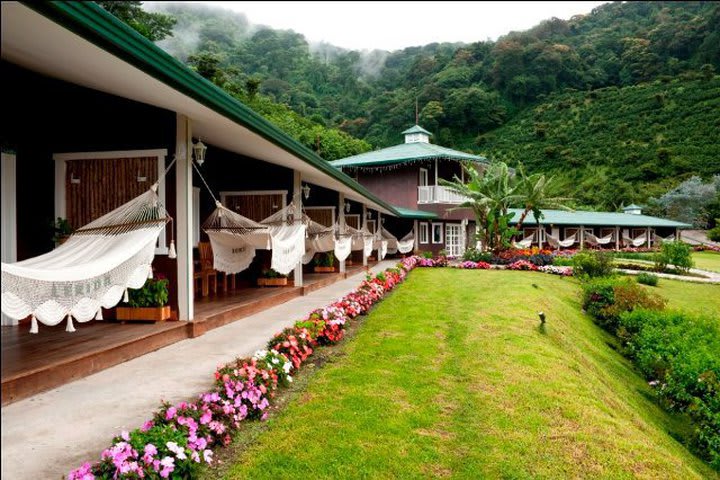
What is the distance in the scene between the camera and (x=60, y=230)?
4.97m

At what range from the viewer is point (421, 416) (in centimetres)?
363

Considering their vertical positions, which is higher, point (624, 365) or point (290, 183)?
point (290, 183)

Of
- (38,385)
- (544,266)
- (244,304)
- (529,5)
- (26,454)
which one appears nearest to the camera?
(26,454)

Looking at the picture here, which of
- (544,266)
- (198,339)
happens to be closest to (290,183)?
(198,339)

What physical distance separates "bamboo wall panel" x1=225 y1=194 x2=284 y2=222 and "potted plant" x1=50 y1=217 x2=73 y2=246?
390 cm

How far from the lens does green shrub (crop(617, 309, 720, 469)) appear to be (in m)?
5.27

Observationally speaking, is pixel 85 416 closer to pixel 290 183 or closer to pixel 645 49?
pixel 290 183

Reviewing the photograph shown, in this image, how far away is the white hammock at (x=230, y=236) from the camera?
6246 mm

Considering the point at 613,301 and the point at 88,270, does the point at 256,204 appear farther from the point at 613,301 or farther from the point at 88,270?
the point at 613,301

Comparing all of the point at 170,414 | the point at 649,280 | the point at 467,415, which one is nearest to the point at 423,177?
the point at 649,280

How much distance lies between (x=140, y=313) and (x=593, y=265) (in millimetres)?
11965

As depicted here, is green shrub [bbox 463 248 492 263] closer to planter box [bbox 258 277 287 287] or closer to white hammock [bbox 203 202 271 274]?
planter box [bbox 258 277 287 287]

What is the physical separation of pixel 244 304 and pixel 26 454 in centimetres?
396

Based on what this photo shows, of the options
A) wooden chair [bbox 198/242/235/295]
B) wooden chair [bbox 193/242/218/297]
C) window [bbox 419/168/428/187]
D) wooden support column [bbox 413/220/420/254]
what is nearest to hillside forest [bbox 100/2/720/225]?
window [bbox 419/168/428/187]
